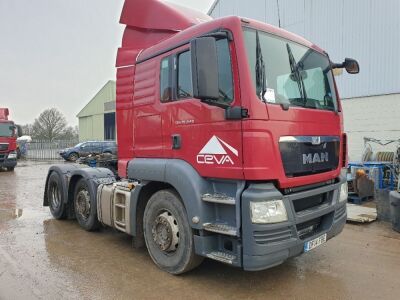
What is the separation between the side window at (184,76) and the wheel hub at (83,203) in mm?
3035

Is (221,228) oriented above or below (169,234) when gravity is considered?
above

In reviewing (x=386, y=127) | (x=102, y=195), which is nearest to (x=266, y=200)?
(x=102, y=195)

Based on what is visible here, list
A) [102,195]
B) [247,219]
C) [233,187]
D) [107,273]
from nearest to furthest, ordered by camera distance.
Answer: [247,219]
[233,187]
[107,273]
[102,195]

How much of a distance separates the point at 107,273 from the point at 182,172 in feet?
5.34

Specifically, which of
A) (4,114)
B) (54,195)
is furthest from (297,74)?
(4,114)

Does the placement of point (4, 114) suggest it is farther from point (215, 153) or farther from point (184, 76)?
point (215, 153)

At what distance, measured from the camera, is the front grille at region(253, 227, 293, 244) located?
347 centimetres

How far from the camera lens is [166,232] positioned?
4395mm

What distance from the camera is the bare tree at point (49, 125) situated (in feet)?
198

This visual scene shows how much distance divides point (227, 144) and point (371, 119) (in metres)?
11.8

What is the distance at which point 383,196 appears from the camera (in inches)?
273

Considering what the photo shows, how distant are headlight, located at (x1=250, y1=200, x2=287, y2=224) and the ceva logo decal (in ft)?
1.69

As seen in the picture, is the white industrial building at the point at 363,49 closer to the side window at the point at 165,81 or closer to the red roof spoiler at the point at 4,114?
the side window at the point at 165,81

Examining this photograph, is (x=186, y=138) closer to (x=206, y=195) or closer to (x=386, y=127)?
(x=206, y=195)
